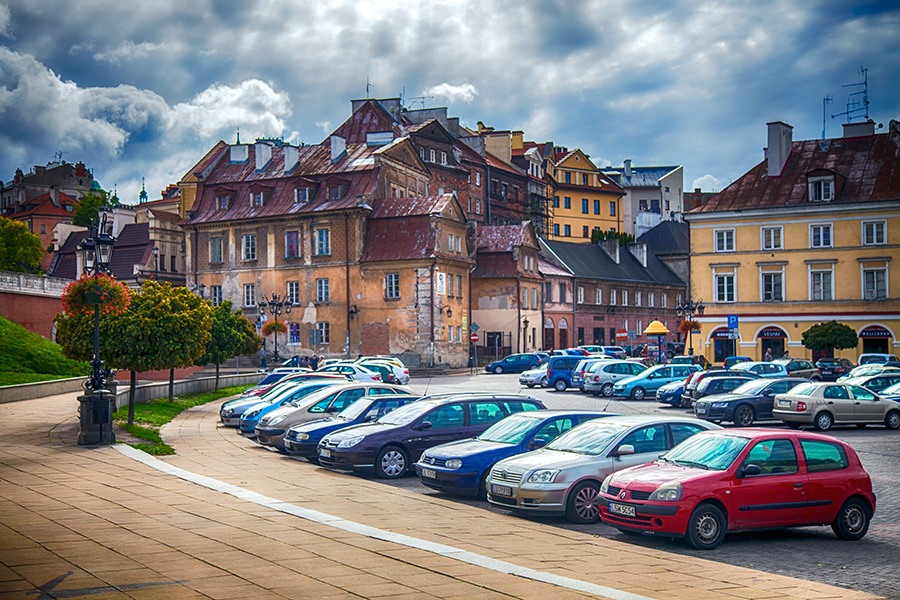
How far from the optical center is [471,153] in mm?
91812

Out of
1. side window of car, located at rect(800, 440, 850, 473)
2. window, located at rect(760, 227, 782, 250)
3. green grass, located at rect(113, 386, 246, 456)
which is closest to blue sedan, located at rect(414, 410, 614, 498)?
side window of car, located at rect(800, 440, 850, 473)

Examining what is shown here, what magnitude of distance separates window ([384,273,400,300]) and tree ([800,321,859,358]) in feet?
90.2

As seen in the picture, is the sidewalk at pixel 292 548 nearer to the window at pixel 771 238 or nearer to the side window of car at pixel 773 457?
the side window of car at pixel 773 457

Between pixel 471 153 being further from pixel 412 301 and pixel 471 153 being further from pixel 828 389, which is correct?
pixel 828 389

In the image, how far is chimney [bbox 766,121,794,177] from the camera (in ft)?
213

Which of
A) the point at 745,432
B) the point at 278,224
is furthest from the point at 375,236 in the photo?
the point at 745,432

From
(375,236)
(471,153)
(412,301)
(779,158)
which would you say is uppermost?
(471,153)

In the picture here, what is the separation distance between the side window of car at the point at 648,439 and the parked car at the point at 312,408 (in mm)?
8920

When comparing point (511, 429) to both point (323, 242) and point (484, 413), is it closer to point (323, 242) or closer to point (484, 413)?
point (484, 413)

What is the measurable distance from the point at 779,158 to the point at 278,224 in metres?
37.5

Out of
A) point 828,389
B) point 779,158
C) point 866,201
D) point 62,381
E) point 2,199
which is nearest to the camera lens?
point 828,389

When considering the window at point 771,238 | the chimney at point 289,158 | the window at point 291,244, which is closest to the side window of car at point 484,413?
the window at point 291,244

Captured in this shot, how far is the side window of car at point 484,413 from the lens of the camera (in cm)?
1856

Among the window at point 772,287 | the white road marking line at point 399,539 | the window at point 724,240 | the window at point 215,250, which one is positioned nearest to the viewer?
the white road marking line at point 399,539
